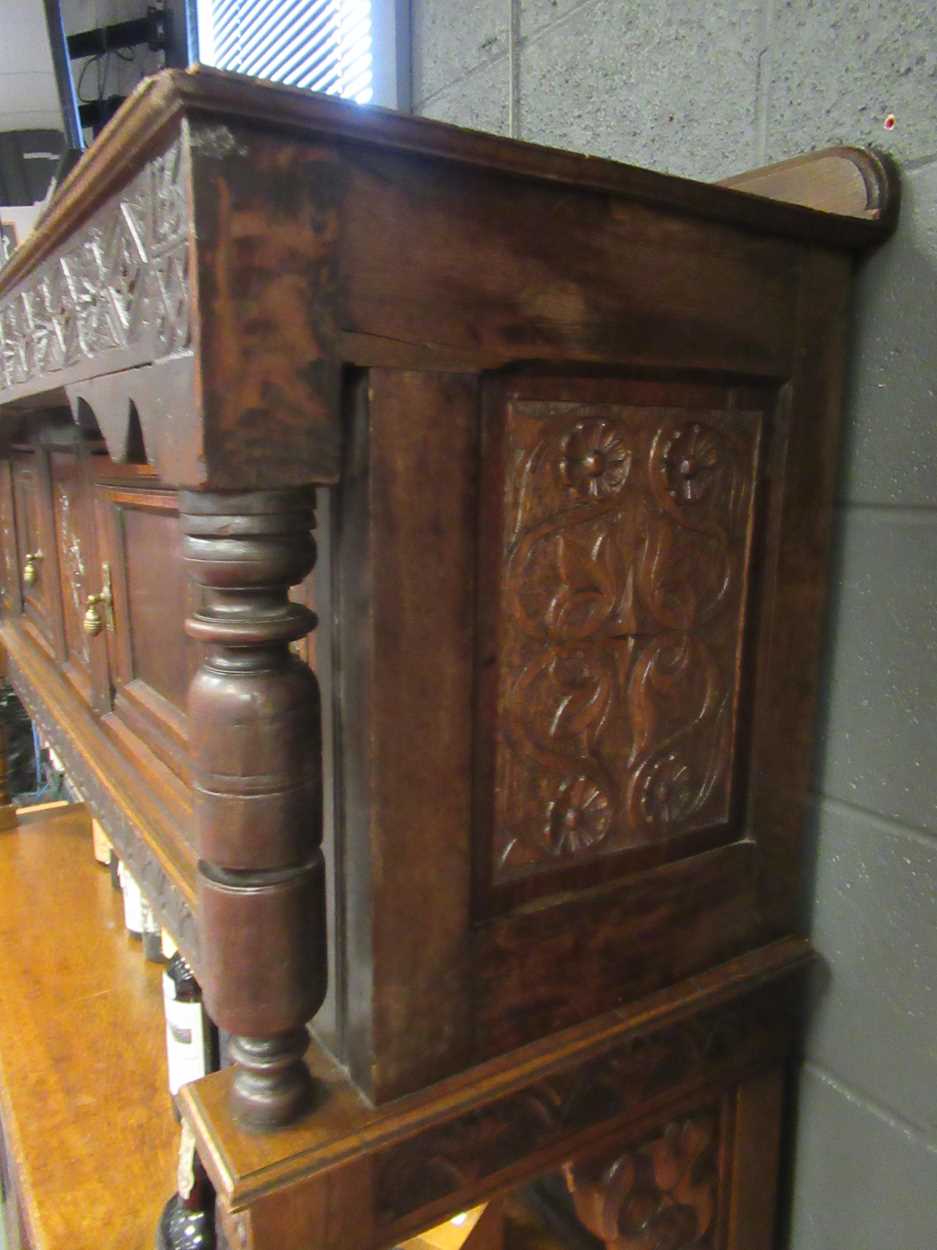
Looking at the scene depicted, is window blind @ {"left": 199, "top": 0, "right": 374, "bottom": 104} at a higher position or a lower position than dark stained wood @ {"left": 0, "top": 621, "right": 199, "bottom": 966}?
higher

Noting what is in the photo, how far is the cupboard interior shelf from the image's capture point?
3.55 ft

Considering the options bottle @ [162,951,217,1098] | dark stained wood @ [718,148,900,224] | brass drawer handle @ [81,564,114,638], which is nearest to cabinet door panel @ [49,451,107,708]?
brass drawer handle @ [81,564,114,638]

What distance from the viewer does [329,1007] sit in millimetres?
627

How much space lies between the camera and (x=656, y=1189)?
80cm

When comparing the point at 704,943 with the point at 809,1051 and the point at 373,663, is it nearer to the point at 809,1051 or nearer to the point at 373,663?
the point at 809,1051

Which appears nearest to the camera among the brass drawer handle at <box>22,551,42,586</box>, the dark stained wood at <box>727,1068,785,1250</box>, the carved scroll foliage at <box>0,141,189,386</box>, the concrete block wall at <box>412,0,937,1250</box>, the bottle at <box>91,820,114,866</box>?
the carved scroll foliage at <box>0,141,189,386</box>

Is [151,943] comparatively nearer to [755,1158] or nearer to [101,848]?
[101,848]

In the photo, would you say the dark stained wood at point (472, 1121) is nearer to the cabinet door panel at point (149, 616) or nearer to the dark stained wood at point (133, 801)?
the dark stained wood at point (133, 801)

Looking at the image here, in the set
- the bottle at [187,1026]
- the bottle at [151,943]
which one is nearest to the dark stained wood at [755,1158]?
the bottle at [187,1026]

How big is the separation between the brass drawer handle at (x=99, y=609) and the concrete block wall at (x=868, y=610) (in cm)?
74

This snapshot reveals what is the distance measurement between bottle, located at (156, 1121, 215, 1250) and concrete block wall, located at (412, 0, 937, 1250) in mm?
604

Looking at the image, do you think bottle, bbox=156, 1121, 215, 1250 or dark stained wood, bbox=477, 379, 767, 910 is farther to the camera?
bottle, bbox=156, 1121, 215, 1250

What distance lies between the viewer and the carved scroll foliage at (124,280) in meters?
0.48

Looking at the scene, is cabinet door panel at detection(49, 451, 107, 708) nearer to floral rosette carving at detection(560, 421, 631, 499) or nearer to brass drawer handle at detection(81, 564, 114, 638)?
brass drawer handle at detection(81, 564, 114, 638)
